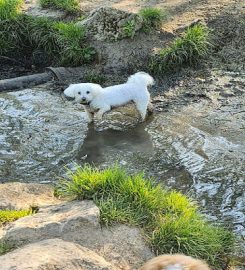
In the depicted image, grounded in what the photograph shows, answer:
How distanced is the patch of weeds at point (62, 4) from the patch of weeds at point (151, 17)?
152cm

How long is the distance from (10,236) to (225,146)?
3.29 metres

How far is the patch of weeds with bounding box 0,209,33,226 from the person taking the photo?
5113mm

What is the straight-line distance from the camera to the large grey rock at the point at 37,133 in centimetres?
663

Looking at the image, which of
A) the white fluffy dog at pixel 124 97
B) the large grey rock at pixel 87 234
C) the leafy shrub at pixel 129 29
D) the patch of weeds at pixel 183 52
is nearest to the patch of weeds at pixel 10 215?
the large grey rock at pixel 87 234

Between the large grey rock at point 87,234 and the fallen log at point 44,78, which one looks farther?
the fallen log at point 44,78

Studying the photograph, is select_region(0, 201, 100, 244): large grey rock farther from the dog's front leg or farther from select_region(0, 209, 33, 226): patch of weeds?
the dog's front leg

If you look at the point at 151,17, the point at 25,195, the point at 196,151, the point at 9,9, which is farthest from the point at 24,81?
the point at 25,195

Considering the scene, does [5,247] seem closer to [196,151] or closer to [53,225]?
[53,225]

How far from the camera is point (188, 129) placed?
7473 mm

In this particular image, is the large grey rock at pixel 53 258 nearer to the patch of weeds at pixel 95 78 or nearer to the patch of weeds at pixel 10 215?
the patch of weeds at pixel 10 215

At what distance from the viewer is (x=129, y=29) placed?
9.34 metres

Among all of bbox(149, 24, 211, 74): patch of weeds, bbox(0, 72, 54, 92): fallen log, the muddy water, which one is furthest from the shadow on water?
bbox(0, 72, 54, 92): fallen log

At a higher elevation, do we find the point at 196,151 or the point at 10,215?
the point at 10,215

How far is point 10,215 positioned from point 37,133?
2.49 metres
